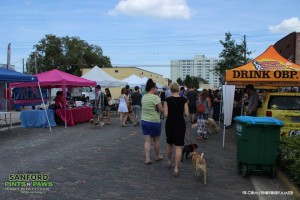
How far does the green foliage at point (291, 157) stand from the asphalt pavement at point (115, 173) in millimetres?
327

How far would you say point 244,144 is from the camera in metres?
6.85

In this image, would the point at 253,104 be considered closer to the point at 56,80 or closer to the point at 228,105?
the point at 228,105

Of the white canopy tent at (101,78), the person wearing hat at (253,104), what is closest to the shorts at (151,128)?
the person wearing hat at (253,104)

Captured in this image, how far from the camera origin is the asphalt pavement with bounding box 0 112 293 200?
18.9ft

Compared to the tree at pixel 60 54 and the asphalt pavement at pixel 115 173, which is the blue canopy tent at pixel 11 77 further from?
the tree at pixel 60 54

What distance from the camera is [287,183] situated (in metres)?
6.23

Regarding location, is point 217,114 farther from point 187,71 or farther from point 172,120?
point 187,71

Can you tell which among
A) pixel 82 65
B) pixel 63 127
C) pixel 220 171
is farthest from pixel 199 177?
pixel 82 65

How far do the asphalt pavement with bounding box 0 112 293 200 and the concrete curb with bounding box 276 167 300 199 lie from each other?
3.0 inches

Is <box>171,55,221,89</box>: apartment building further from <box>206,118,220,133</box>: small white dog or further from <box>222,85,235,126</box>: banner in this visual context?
<box>206,118,220,133</box>: small white dog

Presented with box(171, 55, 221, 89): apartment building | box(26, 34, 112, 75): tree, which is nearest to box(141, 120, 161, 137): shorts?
box(26, 34, 112, 75): tree

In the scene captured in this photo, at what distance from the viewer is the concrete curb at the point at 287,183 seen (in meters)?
5.63

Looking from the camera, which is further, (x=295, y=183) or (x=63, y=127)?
(x=63, y=127)

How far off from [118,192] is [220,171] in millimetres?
2500
